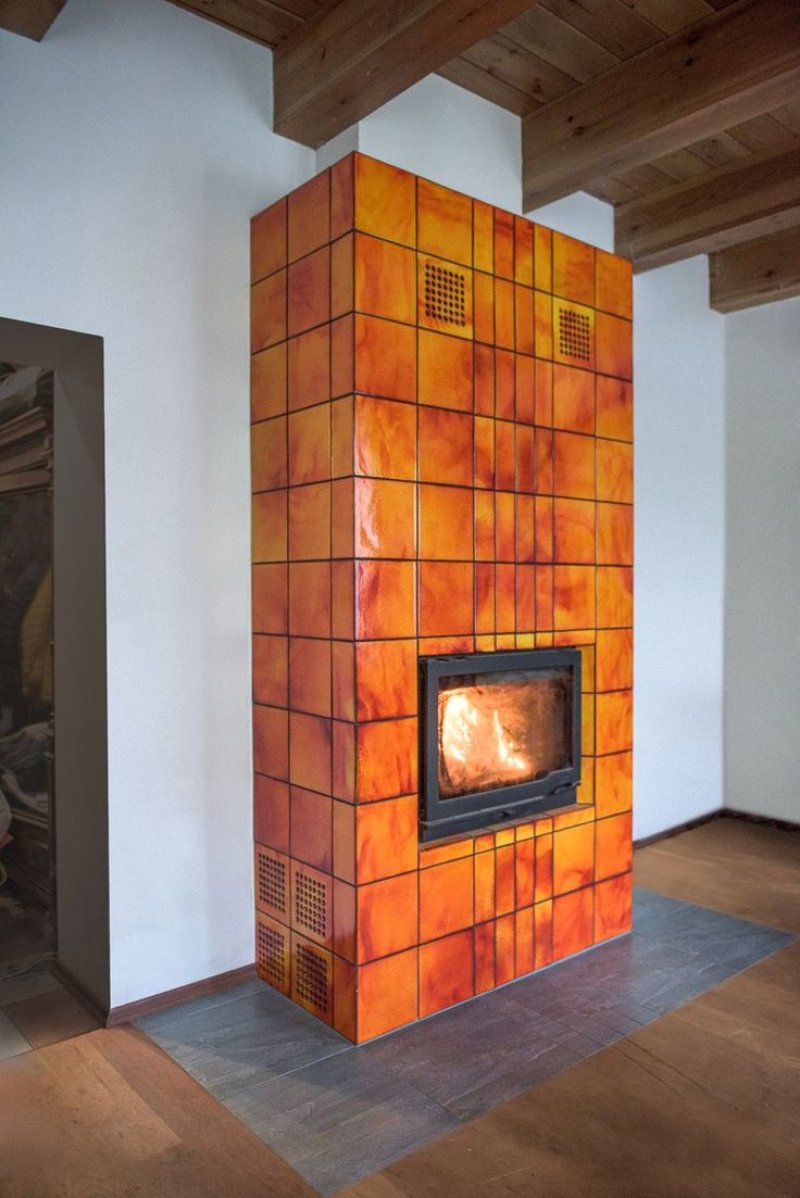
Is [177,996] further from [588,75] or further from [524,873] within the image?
[588,75]

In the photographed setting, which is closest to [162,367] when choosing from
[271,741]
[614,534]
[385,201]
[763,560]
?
[385,201]

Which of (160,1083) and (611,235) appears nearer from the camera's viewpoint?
(160,1083)

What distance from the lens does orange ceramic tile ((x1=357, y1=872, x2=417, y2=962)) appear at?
237cm

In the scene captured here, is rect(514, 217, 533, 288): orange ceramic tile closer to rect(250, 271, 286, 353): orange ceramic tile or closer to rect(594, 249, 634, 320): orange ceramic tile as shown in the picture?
rect(594, 249, 634, 320): orange ceramic tile

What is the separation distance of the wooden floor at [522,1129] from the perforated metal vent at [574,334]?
2.03 m

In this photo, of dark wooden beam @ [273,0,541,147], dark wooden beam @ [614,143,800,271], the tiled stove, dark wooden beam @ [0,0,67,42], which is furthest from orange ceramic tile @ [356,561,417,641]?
dark wooden beam @ [614,143,800,271]

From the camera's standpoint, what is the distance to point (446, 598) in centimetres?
256

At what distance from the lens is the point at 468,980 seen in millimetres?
2617

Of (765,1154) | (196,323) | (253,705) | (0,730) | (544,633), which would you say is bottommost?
(765,1154)

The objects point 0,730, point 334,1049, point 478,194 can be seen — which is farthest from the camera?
point 0,730

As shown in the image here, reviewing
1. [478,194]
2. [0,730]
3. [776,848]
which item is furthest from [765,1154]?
[0,730]

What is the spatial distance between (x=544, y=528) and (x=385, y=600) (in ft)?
2.27

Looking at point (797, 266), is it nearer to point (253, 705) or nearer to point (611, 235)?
point (611, 235)

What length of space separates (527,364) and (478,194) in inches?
31.3
